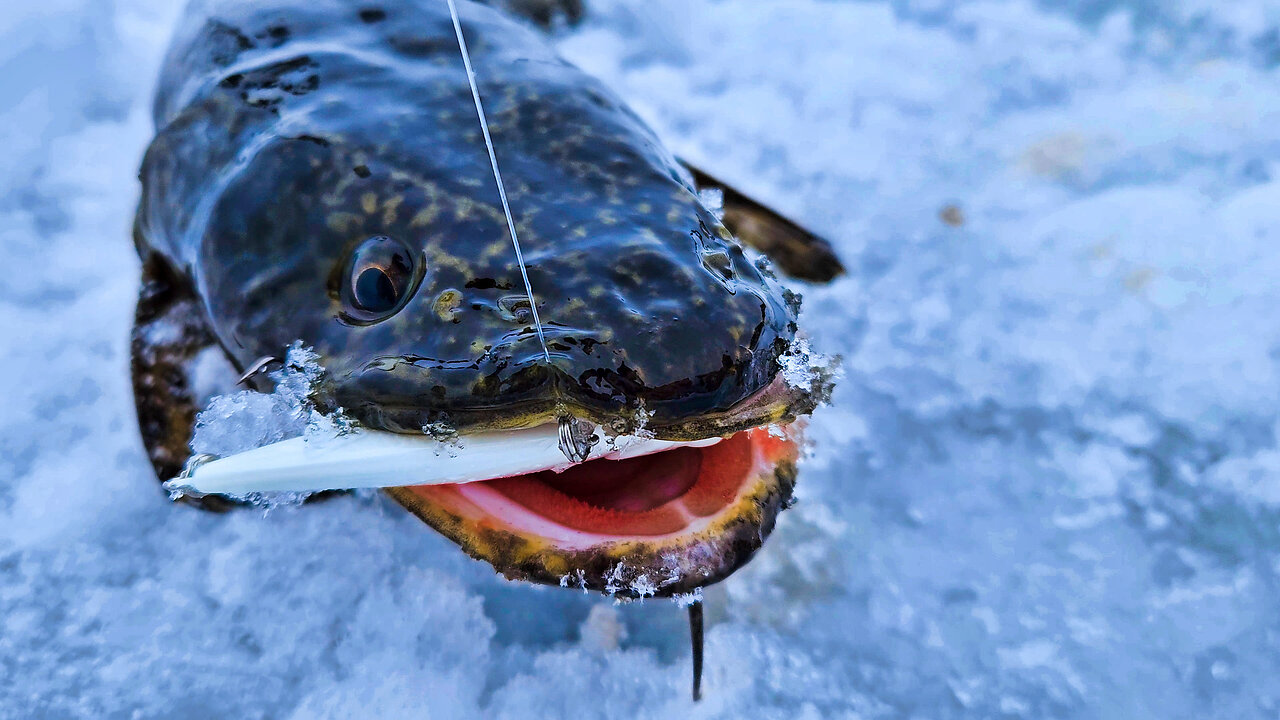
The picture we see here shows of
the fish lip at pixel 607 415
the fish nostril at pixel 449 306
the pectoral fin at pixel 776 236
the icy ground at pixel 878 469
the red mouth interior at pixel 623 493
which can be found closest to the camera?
the fish lip at pixel 607 415

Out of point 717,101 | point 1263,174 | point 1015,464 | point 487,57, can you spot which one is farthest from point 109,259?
point 1263,174

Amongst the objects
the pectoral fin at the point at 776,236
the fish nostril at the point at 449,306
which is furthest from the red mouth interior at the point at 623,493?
the pectoral fin at the point at 776,236

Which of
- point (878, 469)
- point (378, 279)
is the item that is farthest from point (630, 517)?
point (878, 469)

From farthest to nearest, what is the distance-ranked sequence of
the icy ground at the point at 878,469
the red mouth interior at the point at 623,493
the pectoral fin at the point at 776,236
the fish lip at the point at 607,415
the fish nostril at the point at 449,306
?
the pectoral fin at the point at 776,236 < the icy ground at the point at 878,469 < the red mouth interior at the point at 623,493 < the fish nostril at the point at 449,306 < the fish lip at the point at 607,415

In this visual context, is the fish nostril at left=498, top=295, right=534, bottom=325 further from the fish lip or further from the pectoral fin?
the pectoral fin

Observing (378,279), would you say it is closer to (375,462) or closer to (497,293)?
(497,293)

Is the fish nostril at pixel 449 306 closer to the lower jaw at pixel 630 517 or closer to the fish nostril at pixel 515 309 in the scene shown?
the fish nostril at pixel 515 309

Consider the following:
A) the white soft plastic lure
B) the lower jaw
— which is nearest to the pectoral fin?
the lower jaw

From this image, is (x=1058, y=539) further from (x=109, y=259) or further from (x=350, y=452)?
(x=109, y=259)
